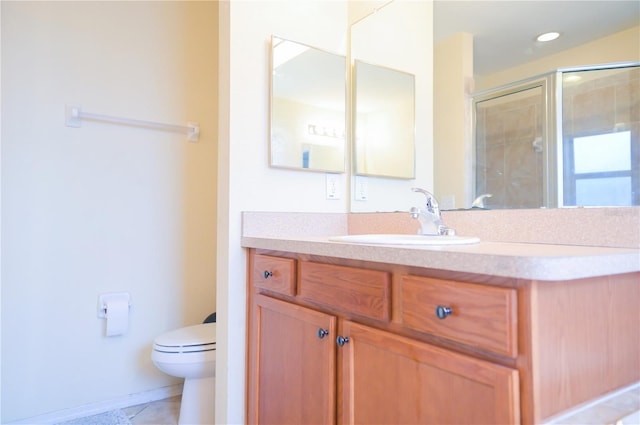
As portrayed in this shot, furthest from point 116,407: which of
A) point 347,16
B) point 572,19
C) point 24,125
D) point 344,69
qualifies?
point 572,19

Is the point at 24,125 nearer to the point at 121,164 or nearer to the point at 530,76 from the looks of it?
the point at 121,164

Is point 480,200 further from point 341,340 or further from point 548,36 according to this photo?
point 341,340

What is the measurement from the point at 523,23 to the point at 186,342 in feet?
6.03

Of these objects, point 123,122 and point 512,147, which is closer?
point 512,147

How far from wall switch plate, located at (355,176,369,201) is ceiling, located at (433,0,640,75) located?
0.67 metres

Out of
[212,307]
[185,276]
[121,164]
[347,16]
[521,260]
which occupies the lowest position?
[212,307]

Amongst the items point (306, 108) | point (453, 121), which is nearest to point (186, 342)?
point (306, 108)

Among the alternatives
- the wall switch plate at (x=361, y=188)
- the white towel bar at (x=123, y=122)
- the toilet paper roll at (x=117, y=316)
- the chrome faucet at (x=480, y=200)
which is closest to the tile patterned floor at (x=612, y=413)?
the chrome faucet at (x=480, y=200)

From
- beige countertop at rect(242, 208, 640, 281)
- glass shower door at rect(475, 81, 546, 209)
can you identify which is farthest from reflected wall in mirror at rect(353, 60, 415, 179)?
glass shower door at rect(475, 81, 546, 209)

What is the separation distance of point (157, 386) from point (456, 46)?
224cm

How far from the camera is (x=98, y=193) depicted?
→ 2.06 metres

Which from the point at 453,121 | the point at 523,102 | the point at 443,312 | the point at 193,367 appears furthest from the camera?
the point at 193,367

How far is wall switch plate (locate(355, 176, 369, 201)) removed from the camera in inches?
74.3

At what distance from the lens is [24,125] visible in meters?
1.88
